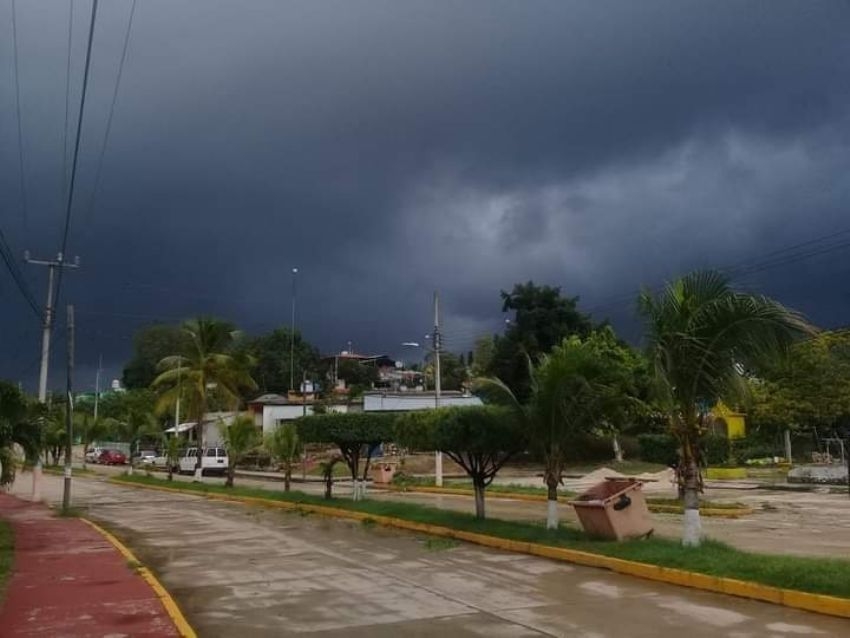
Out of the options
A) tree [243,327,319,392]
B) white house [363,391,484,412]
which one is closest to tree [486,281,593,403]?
white house [363,391,484,412]

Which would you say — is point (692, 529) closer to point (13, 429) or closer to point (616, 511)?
point (616, 511)

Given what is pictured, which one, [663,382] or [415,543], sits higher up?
[663,382]

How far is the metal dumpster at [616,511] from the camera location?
15000mm

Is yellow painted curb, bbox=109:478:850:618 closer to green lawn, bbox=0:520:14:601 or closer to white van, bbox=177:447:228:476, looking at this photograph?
green lawn, bbox=0:520:14:601

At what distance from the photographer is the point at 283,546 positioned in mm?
17609

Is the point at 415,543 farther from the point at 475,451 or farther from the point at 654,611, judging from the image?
the point at 654,611

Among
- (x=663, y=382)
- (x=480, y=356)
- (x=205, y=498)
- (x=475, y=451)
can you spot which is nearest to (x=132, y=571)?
(x=475, y=451)

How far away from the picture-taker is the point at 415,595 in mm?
11367

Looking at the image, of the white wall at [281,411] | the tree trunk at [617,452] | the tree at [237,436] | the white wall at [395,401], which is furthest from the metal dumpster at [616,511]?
the white wall at [281,411]

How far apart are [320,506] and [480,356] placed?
2638 inches

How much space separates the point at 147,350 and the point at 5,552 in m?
119

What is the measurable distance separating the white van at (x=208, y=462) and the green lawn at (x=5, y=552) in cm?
3251

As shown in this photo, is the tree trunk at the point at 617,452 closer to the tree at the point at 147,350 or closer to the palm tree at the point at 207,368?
the palm tree at the point at 207,368

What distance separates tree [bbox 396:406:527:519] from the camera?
18453 millimetres
